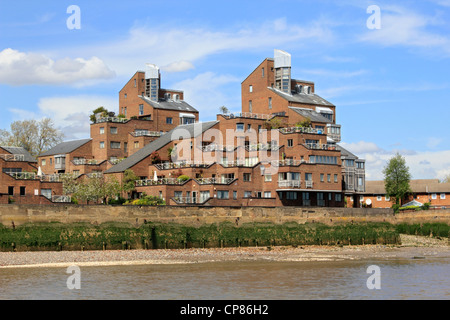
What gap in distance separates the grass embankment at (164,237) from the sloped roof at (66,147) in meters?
45.1

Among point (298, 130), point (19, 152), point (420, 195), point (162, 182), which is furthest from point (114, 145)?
point (420, 195)

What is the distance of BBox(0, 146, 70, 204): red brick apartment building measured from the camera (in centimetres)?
8050

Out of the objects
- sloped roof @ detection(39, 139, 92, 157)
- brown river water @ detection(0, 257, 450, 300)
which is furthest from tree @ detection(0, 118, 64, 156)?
brown river water @ detection(0, 257, 450, 300)

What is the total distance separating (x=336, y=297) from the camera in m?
34.6

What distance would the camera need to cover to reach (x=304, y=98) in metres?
113

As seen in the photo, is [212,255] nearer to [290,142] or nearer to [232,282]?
[232,282]

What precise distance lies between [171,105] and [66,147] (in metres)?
20.3

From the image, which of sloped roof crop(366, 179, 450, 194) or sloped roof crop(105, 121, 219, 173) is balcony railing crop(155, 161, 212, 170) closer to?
sloped roof crop(105, 121, 219, 173)

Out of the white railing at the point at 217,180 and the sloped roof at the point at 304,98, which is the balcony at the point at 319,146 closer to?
the white railing at the point at 217,180

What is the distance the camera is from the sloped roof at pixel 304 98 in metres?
109
